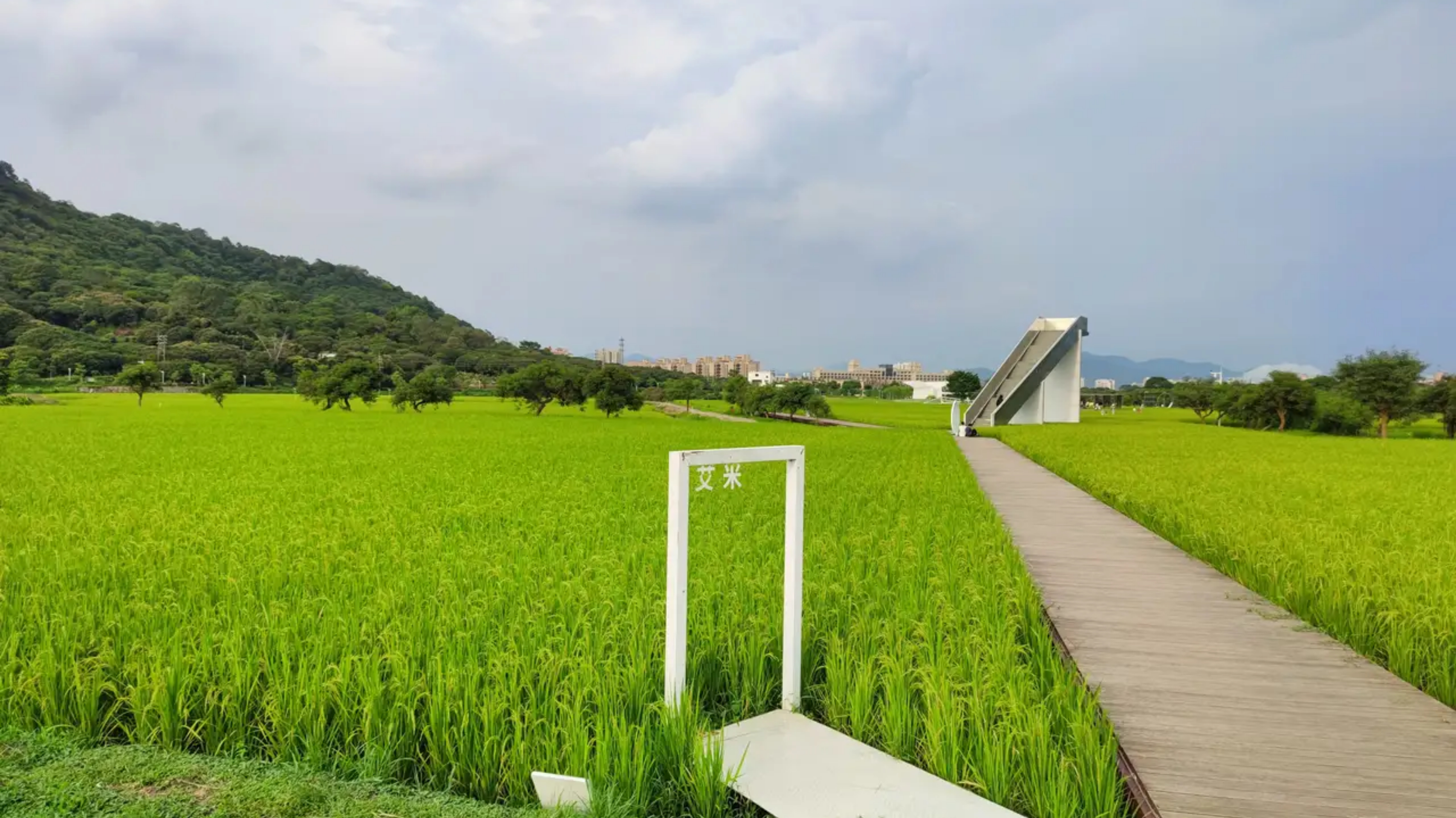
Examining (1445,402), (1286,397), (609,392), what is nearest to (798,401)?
(609,392)

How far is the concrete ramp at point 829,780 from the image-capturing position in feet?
8.55

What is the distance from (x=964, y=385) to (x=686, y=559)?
3308 inches

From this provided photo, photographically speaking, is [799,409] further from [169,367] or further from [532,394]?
[169,367]

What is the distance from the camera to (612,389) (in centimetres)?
4744

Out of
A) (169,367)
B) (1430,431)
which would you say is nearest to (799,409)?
(1430,431)

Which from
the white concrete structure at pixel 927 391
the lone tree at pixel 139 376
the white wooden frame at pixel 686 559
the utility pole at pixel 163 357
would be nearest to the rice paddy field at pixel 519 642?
the white wooden frame at pixel 686 559

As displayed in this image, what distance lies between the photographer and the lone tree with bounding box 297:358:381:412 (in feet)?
159

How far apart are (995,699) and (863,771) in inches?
32.3

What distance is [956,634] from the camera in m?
4.28

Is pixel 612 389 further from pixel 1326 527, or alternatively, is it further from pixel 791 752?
pixel 791 752

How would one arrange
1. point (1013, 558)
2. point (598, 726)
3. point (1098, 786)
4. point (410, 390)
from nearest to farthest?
point (1098, 786) → point (598, 726) → point (1013, 558) → point (410, 390)

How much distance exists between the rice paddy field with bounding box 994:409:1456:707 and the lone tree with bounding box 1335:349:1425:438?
20.1 metres

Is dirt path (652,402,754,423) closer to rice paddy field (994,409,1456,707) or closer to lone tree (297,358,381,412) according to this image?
lone tree (297,358,381,412)

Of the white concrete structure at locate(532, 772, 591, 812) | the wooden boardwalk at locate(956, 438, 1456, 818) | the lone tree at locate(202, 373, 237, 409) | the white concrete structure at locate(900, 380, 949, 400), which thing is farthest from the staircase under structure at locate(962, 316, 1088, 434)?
the white concrete structure at locate(900, 380, 949, 400)
